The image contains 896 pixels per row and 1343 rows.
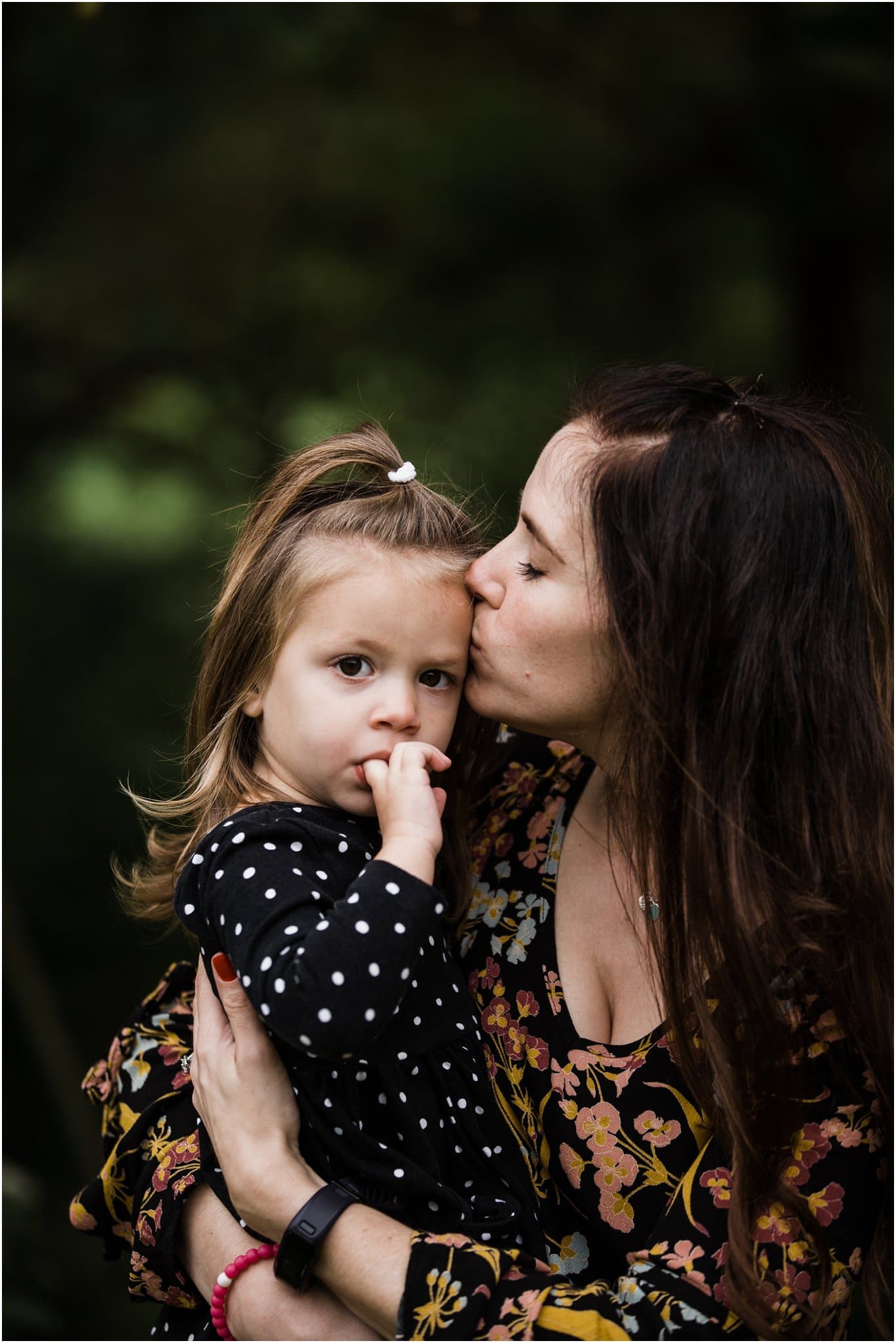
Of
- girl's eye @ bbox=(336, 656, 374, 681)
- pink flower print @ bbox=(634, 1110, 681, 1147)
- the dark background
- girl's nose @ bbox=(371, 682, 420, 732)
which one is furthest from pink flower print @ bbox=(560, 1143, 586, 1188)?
the dark background

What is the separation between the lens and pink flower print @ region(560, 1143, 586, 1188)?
1.70 metres

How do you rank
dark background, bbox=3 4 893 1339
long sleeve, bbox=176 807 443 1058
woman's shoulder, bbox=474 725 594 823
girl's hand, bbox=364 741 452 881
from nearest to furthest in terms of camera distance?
long sleeve, bbox=176 807 443 1058 → girl's hand, bbox=364 741 452 881 → woman's shoulder, bbox=474 725 594 823 → dark background, bbox=3 4 893 1339

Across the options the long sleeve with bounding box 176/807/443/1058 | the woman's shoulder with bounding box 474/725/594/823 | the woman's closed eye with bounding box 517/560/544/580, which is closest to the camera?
the long sleeve with bounding box 176/807/443/1058

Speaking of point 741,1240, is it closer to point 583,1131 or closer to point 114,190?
point 583,1131

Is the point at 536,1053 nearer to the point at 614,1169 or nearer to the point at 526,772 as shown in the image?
the point at 614,1169

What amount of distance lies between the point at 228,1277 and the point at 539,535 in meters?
1.21

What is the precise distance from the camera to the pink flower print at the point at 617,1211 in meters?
1.66

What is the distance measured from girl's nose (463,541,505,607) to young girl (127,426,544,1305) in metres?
0.02

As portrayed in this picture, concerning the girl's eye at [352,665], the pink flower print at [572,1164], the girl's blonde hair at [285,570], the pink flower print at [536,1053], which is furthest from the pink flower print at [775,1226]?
the girl's eye at [352,665]

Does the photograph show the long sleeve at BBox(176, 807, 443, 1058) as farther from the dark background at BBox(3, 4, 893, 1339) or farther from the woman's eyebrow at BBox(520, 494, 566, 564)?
the dark background at BBox(3, 4, 893, 1339)

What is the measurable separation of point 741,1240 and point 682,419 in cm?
116

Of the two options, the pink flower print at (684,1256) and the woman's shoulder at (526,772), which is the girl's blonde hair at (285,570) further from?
the pink flower print at (684,1256)

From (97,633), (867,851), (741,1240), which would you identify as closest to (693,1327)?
(741,1240)

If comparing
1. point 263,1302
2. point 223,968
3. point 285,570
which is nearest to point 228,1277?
point 263,1302
